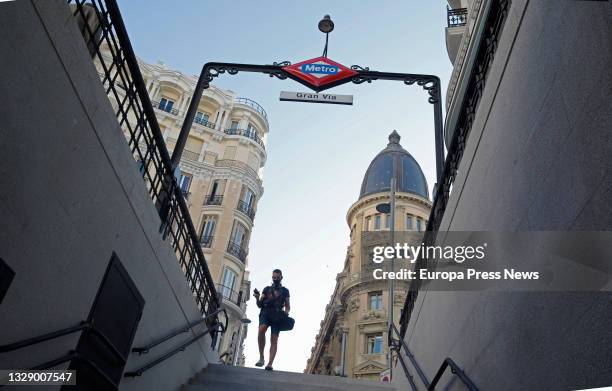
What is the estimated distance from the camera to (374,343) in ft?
131

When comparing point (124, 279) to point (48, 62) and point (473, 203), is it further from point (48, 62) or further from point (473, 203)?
point (473, 203)

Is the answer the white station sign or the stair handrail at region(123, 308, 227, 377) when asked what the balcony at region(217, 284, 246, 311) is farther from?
the white station sign

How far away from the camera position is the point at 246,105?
4075 cm

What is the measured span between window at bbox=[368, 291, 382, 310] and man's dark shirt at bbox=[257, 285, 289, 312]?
32.7 meters

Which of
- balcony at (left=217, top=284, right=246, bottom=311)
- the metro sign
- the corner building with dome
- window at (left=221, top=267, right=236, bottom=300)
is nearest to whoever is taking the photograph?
the metro sign

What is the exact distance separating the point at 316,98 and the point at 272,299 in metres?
3.55

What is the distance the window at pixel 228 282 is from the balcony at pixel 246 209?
4431 millimetres

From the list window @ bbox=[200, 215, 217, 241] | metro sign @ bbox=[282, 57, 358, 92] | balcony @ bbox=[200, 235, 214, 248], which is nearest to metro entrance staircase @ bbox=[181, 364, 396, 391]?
metro sign @ bbox=[282, 57, 358, 92]

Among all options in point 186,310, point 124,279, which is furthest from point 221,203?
point 124,279

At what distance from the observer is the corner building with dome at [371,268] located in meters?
39.7

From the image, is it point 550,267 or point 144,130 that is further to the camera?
point 144,130

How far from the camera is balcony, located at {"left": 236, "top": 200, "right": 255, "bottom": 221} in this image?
3638 cm

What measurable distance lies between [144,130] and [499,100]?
13.0 ft

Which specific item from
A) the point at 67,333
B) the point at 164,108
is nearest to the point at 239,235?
the point at 164,108
